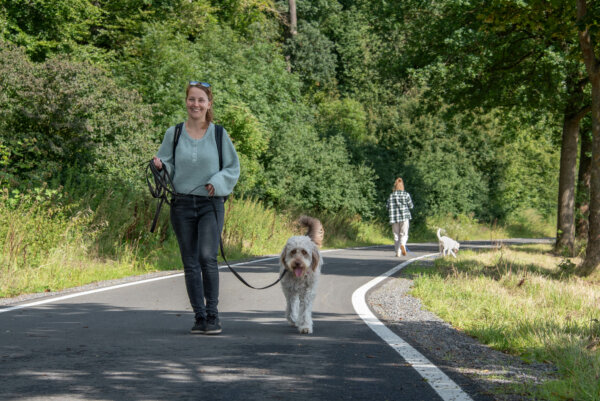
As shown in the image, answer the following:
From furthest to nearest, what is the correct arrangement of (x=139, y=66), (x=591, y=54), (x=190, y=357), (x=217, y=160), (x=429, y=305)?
1. (x=139, y=66)
2. (x=591, y=54)
3. (x=429, y=305)
4. (x=217, y=160)
5. (x=190, y=357)

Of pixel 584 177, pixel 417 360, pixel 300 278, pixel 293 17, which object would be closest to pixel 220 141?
pixel 300 278

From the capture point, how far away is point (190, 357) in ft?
18.5

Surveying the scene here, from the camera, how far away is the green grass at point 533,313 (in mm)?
5312

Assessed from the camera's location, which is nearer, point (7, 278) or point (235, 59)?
point (7, 278)

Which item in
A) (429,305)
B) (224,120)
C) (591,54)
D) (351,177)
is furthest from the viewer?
(351,177)

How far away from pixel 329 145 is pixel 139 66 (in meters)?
8.70

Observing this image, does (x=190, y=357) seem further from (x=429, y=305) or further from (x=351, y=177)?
(x=351, y=177)

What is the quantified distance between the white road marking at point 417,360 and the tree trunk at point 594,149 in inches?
202

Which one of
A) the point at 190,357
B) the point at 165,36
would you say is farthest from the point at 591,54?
the point at 165,36

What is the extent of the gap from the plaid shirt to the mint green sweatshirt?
511 inches

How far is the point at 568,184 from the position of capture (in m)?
20.5

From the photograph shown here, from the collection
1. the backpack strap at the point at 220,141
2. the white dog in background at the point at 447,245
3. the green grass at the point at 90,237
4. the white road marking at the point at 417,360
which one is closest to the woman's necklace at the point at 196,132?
the backpack strap at the point at 220,141

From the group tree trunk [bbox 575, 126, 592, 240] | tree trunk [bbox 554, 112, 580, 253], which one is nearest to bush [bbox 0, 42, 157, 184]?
tree trunk [bbox 554, 112, 580, 253]

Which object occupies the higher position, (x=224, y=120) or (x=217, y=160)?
(x=224, y=120)
